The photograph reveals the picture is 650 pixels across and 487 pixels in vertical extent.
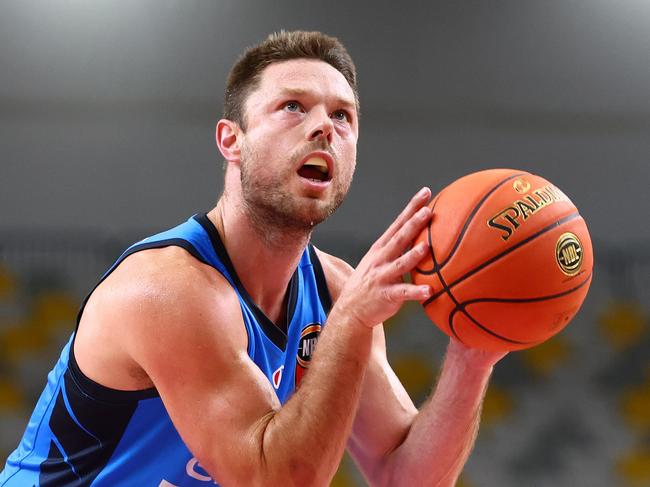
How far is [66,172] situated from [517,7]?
2.61 meters

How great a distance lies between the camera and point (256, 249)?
76.9 inches

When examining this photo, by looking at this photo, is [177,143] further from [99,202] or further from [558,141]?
[558,141]

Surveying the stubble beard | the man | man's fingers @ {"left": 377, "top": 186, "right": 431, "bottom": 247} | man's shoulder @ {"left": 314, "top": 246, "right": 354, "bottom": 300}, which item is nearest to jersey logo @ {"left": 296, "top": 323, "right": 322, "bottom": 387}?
the man

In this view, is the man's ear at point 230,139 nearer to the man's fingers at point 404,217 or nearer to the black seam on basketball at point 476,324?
the man's fingers at point 404,217

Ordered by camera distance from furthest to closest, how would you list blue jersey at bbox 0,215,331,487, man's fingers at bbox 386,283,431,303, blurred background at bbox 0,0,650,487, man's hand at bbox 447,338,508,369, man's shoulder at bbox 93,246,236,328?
blurred background at bbox 0,0,650,487
man's hand at bbox 447,338,508,369
blue jersey at bbox 0,215,331,487
man's shoulder at bbox 93,246,236,328
man's fingers at bbox 386,283,431,303

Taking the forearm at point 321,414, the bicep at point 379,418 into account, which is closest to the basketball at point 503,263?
the forearm at point 321,414

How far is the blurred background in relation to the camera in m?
4.04

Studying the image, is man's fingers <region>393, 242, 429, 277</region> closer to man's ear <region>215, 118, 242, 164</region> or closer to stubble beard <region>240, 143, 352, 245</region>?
stubble beard <region>240, 143, 352, 245</region>

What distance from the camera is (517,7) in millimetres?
4574

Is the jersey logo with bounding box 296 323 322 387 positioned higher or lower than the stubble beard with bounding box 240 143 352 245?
lower

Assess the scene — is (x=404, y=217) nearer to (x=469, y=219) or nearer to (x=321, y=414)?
(x=469, y=219)

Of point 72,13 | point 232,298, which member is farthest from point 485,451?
point 72,13

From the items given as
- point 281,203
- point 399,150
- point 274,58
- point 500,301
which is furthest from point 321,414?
point 399,150

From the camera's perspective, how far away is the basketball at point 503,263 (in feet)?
4.84
